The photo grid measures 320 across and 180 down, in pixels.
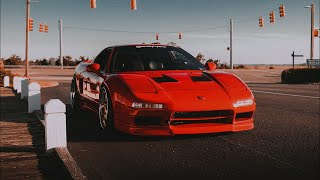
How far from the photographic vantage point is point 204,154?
15.2 ft

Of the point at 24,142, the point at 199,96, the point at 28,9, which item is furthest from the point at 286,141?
the point at 28,9

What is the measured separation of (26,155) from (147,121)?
1.54m

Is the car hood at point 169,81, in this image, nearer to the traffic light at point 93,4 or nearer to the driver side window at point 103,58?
the driver side window at point 103,58

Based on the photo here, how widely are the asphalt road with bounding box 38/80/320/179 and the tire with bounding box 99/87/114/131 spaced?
0.61 feet

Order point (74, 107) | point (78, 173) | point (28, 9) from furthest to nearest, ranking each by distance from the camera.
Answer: point (28, 9), point (74, 107), point (78, 173)

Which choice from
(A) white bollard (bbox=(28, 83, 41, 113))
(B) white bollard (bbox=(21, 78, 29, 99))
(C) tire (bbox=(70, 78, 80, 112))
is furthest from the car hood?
(B) white bollard (bbox=(21, 78, 29, 99))

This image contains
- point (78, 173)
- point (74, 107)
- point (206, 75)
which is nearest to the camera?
point (78, 173)

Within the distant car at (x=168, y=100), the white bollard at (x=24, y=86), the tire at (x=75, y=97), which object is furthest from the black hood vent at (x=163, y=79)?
the white bollard at (x=24, y=86)

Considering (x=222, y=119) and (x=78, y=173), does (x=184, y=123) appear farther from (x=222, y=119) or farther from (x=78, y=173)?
(x=78, y=173)

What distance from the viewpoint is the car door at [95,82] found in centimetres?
627

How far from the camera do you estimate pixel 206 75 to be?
579 cm

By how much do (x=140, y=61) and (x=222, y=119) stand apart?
180cm

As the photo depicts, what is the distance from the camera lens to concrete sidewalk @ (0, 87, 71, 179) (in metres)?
3.79

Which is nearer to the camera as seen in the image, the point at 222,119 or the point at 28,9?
the point at 222,119
